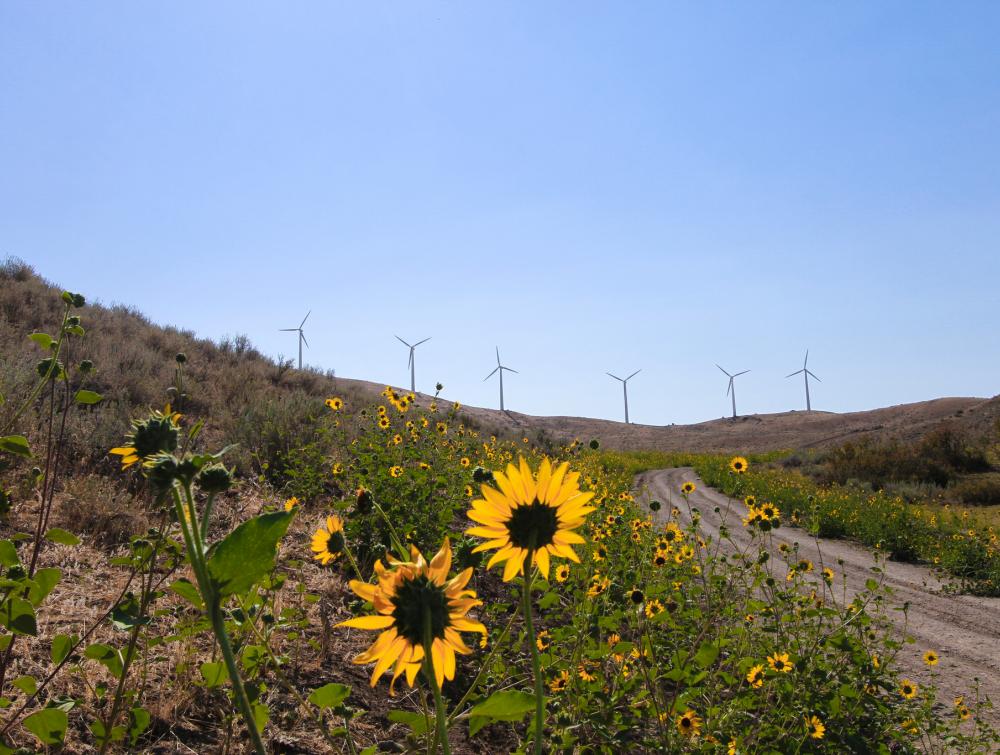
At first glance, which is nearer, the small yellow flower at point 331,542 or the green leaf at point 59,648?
the green leaf at point 59,648

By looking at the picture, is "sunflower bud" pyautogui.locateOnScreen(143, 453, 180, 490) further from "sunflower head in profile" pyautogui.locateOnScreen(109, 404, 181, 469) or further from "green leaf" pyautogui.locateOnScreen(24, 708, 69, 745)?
"green leaf" pyautogui.locateOnScreen(24, 708, 69, 745)

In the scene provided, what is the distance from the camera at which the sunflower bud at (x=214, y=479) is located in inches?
41.2

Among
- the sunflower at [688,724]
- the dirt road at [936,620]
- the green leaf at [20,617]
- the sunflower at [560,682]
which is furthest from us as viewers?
the dirt road at [936,620]

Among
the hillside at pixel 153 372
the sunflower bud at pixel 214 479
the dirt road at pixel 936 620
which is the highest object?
the hillside at pixel 153 372

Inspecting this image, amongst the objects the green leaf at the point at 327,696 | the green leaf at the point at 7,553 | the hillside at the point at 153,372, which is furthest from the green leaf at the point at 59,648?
the hillside at the point at 153,372

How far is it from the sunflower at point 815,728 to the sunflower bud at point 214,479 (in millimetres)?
3143

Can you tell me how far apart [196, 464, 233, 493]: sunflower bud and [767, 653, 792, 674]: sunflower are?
3163mm

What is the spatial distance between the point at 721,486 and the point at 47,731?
20657mm

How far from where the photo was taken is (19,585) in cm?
171

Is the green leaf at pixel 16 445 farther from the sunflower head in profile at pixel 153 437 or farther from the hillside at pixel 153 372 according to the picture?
the hillside at pixel 153 372

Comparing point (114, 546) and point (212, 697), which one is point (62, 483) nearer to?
point (114, 546)

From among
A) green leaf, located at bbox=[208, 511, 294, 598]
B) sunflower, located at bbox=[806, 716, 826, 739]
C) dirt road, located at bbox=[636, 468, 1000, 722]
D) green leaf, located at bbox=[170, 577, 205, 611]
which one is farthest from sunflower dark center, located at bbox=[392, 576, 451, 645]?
dirt road, located at bbox=[636, 468, 1000, 722]

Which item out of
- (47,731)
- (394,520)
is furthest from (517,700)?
(394,520)

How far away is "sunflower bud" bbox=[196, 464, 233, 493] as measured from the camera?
105cm
